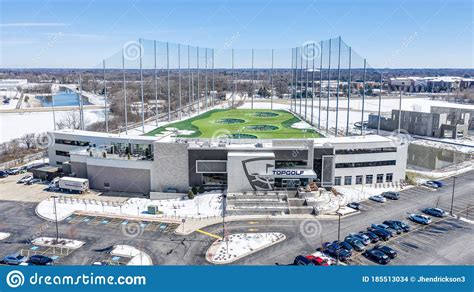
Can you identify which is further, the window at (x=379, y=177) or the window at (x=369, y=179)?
the window at (x=379, y=177)

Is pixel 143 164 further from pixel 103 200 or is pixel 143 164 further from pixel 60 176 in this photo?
pixel 60 176

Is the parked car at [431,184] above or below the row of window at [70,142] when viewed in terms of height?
below

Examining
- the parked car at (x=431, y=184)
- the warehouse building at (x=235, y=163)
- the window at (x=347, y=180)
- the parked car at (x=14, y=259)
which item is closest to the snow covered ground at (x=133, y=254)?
the parked car at (x=14, y=259)

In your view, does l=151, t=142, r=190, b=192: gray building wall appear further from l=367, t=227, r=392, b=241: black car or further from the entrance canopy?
l=367, t=227, r=392, b=241: black car

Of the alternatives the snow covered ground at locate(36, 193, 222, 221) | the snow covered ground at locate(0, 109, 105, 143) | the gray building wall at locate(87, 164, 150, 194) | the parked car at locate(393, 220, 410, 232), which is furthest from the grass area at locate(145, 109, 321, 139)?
the snow covered ground at locate(0, 109, 105, 143)

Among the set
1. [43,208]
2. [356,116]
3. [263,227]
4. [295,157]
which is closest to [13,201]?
[43,208]

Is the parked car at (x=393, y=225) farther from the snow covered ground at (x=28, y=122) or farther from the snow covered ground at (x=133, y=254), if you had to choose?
the snow covered ground at (x=28, y=122)
